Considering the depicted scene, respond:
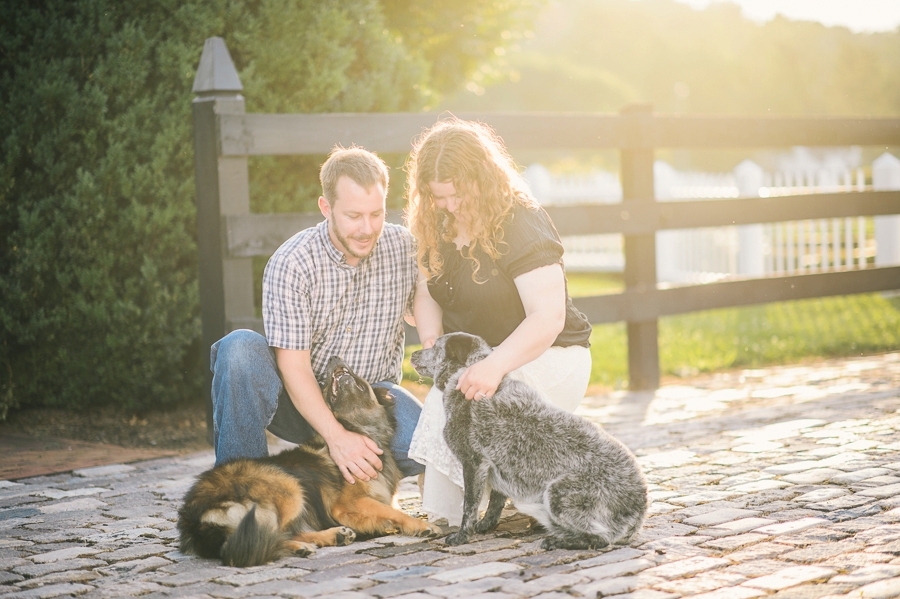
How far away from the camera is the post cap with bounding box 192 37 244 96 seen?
4.83m

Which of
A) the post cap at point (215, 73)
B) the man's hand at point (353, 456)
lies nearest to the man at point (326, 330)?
the man's hand at point (353, 456)

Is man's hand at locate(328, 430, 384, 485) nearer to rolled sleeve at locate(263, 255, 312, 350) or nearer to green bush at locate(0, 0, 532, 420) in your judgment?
rolled sleeve at locate(263, 255, 312, 350)

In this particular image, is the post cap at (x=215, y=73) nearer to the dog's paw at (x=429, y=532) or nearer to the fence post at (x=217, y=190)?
the fence post at (x=217, y=190)

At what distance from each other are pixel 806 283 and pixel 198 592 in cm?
590

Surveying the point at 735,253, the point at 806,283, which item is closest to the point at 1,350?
the point at 806,283

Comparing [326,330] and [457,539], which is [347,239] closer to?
[326,330]

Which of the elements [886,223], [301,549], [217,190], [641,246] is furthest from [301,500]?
[886,223]

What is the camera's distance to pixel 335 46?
5.61m

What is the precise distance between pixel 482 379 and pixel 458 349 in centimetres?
20

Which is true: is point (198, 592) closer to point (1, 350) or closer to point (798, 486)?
point (798, 486)

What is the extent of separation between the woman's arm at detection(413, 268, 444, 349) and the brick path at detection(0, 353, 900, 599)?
2.80ft

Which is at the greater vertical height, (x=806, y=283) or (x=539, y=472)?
(x=806, y=283)

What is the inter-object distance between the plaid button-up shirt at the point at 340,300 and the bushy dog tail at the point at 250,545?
0.86 m

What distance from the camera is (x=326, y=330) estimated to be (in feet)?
12.5
